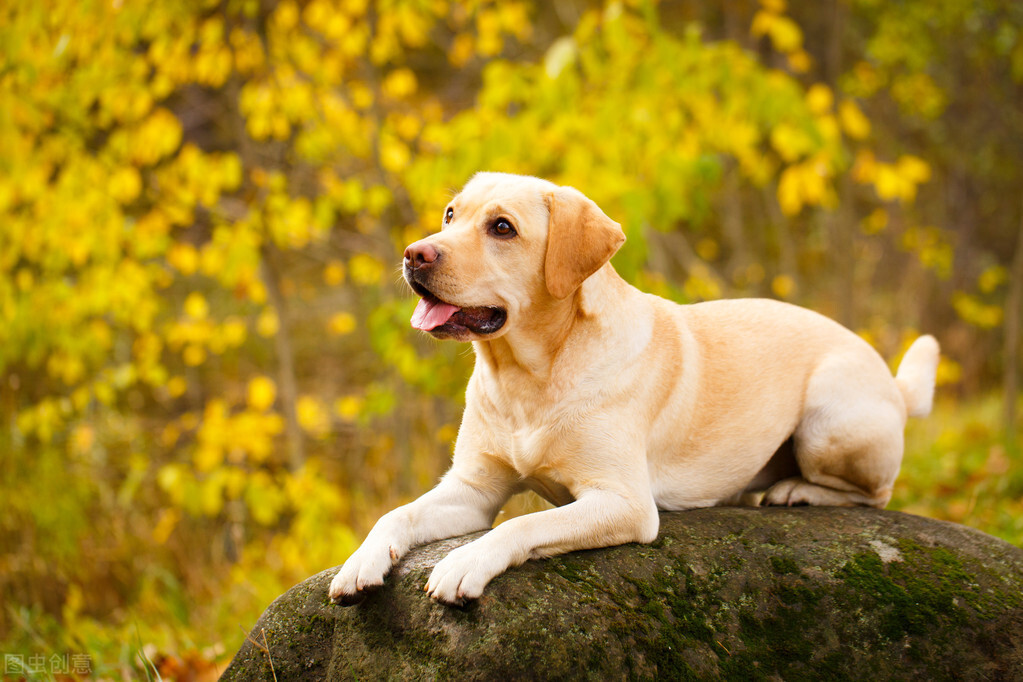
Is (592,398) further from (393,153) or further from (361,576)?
(393,153)

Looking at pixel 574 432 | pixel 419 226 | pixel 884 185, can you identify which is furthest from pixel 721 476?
pixel 419 226

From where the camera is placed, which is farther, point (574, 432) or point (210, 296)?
point (210, 296)

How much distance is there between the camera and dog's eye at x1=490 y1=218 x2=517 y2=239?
8.51 ft

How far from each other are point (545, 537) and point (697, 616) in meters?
0.54

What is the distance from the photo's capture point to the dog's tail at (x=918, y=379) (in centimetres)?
345

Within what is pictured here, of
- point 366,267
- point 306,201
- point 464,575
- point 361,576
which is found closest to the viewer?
point 464,575

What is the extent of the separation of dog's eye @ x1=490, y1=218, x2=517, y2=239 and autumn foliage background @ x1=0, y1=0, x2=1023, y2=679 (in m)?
1.76

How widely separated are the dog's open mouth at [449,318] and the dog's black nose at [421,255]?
7 centimetres

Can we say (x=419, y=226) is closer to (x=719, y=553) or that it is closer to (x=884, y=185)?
(x=884, y=185)

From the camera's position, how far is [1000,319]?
10461mm

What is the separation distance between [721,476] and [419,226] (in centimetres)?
457

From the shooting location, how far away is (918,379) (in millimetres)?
3467

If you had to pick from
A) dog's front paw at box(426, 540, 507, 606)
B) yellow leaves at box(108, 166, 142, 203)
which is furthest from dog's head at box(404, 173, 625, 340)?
yellow leaves at box(108, 166, 142, 203)

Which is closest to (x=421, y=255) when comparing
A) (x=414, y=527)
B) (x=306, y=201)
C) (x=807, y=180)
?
(x=414, y=527)
